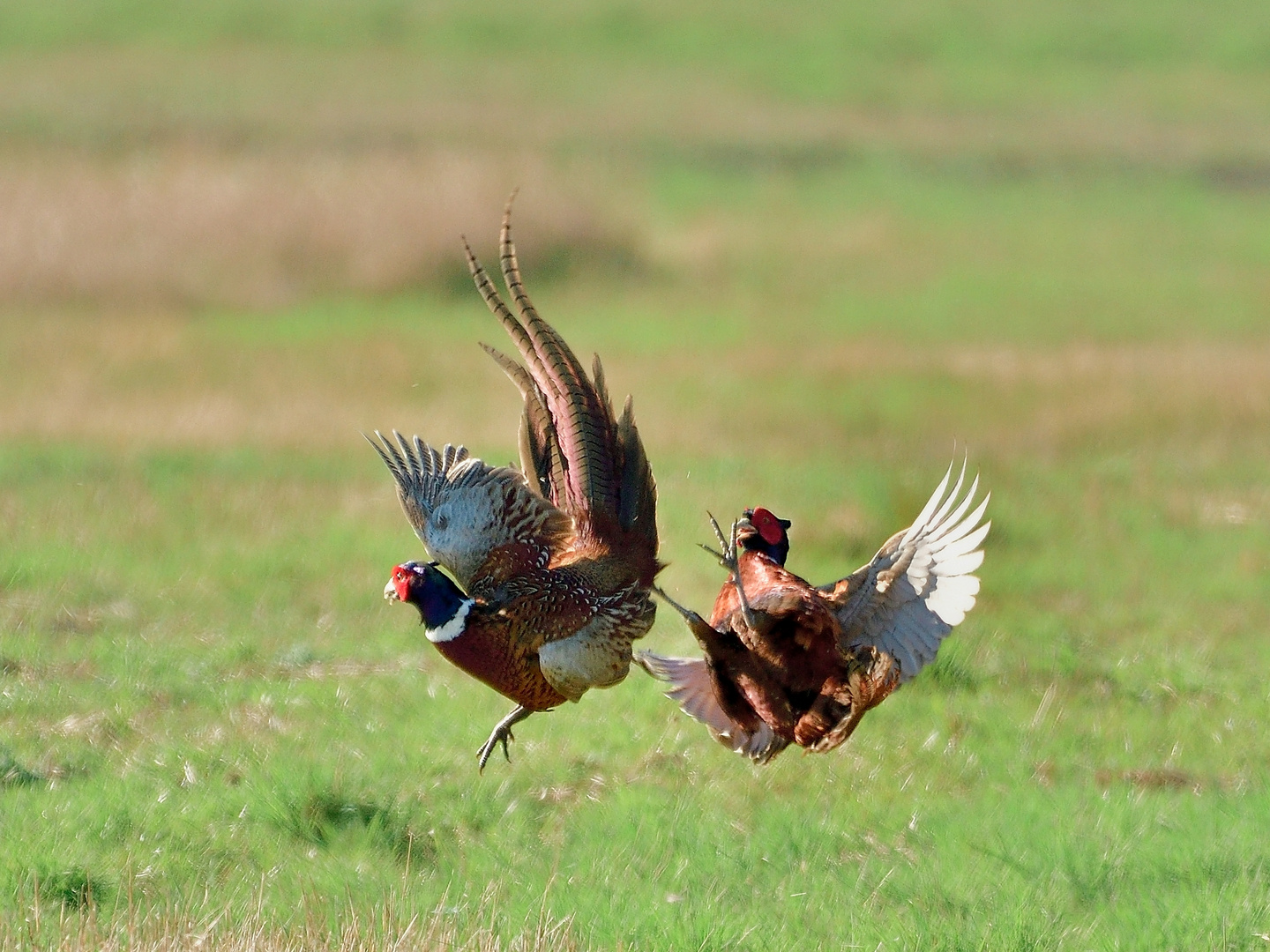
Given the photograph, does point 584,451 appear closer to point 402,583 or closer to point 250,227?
point 402,583

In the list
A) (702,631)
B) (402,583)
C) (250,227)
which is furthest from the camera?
(250,227)

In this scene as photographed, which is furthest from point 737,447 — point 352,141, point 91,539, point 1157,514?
point 352,141

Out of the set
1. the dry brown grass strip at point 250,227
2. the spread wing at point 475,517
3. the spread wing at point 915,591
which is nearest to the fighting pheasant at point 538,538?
the spread wing at point 475,517

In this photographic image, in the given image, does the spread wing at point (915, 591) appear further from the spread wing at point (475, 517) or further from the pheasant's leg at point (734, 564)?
the spread wing at point (475, 517)

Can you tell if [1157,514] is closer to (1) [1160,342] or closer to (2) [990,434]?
(2) [990,434]

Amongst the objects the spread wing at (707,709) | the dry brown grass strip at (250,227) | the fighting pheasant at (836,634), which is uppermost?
the dry brown grass strip at (250,227)

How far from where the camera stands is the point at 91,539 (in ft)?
27.7

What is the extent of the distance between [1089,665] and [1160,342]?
9899 millimetres

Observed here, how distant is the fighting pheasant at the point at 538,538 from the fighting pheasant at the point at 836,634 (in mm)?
459

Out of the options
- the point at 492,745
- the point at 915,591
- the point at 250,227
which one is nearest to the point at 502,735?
the point at 492,745

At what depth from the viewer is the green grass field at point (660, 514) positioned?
4602mm

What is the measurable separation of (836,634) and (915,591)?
276 millimetres

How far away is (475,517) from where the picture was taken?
18.1 ft

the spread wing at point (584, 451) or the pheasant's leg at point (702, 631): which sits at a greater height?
the spread wing at point (584, 451)
